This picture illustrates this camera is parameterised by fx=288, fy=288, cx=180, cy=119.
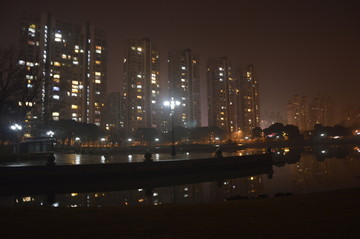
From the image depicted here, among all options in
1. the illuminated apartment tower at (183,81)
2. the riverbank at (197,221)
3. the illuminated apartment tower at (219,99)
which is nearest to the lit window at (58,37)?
the illuminated apartment tower at (183,81)

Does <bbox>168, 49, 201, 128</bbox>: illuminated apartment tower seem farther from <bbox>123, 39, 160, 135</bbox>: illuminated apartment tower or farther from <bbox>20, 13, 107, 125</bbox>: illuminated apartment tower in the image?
<bbox>20, 13, 107, 125</bbox>: illuminated apartment tower

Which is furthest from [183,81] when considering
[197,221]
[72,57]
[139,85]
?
[197,221]

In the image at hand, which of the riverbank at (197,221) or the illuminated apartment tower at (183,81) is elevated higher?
the illuminated apartment tower at (183,81)

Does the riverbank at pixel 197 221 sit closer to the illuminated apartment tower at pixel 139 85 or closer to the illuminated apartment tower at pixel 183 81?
the illuminated apartment tower at pixel 139 85

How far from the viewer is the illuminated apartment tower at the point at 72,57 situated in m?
136

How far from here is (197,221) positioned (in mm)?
8984

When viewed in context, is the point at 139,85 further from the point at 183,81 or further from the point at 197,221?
the point at 197,221

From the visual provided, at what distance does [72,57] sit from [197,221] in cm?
15463

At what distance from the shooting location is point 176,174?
32000 millimetres

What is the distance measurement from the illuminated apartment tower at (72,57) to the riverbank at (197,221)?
13220cm

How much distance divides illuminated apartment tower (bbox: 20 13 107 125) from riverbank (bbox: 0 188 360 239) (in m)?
132

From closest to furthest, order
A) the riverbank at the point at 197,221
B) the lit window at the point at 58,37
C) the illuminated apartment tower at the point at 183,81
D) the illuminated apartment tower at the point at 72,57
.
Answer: the riverbank at the point at 197,221
the illuminated apartment tower at the point at 72,57
the lit window at the point at 58,37
the illuminated apartment tower at the point at 183,81

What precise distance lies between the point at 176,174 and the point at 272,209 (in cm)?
2196

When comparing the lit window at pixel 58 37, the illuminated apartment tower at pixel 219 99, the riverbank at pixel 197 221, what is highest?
the lit window at pixel 58 37
